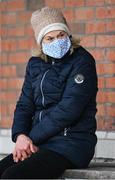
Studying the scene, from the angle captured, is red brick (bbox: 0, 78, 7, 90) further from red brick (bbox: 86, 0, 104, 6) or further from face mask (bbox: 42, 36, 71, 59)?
face mask (bbox: 42, 36, 71, 59)

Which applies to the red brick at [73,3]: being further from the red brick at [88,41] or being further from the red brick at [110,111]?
the red brick at [110,111]

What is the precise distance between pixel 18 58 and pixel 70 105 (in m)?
1.93

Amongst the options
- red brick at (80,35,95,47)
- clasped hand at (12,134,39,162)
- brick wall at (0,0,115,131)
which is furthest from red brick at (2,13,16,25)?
clasped hand at (12,134,39,162)

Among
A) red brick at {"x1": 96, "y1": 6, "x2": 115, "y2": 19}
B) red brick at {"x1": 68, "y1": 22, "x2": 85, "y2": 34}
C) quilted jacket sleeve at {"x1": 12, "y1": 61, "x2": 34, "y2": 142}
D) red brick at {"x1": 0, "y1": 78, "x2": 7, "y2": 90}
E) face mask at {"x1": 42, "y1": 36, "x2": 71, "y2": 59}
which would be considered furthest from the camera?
red brick at {"x1": 0, "y1": 78, "x2": 7, "y2": 90}

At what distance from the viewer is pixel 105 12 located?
5.29m

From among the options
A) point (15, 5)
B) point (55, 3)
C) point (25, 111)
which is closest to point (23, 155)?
point (25, 111)

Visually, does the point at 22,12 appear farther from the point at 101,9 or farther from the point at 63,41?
the point at 63,41

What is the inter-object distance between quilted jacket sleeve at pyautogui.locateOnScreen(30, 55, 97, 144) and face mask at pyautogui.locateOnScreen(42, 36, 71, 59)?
142 mm

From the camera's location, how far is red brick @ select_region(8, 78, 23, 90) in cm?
564

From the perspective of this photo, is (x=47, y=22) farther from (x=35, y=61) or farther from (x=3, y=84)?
(x=3, y=84)

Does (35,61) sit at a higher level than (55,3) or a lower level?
lower

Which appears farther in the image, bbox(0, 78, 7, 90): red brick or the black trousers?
bbox(0, 78, 7, 90): red brick

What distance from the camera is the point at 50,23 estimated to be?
157 inches

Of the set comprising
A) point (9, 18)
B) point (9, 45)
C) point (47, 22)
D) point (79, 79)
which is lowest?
point (79, 79)
